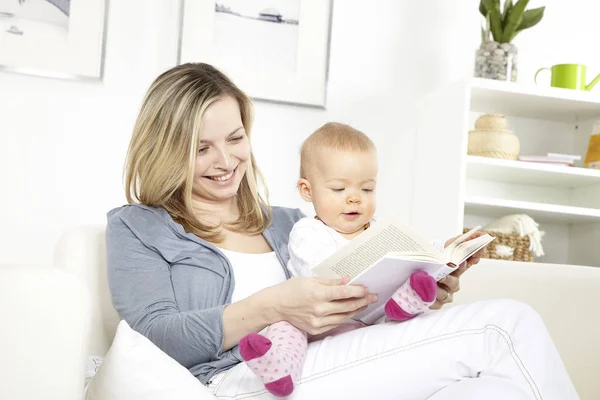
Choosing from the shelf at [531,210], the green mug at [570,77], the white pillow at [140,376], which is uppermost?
the green mug at [570,77]

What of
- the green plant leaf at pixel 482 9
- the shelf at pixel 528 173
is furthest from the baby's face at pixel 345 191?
the green plant leaf at pixel 482 9

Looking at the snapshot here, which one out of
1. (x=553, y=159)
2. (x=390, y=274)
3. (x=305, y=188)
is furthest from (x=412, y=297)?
(x=553, y=159)

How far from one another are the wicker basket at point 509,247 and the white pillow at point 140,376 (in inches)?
85.7

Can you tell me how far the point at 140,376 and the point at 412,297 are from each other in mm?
496

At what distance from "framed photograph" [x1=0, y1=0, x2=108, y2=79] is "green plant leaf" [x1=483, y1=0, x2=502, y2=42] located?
1.58m

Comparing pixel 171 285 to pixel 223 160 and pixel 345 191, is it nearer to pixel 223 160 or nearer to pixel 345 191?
pixel 223 160

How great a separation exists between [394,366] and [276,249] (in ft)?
1.75

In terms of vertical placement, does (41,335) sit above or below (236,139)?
below

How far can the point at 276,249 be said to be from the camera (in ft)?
5.92

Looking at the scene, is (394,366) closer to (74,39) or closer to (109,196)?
(109,196)

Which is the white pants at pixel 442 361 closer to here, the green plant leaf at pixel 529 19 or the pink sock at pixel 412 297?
the pink sock at pixel 412 297

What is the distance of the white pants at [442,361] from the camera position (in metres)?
1.29

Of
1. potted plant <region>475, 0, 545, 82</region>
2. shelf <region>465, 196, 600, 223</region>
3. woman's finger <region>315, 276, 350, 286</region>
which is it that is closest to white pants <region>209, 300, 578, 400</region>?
woman's finger <region>315, 276, 350, 286</region>

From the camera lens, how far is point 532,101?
11.3 ft
